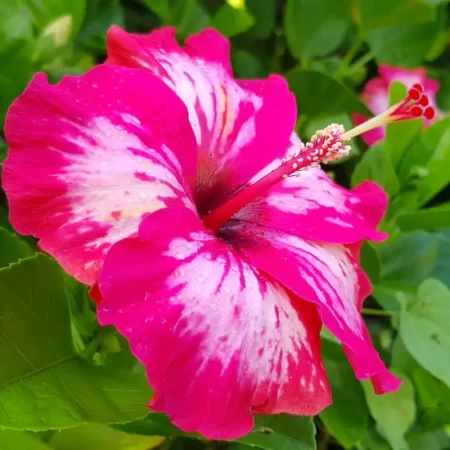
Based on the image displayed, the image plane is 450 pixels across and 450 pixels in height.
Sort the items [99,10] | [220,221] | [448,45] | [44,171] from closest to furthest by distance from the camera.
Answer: [44,171] → [220,221] → [99,10] → [448,45]

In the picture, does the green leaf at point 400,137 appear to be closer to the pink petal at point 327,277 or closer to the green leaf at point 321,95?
the green leaf at point 321,95

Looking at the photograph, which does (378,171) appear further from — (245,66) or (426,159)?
(245,66)

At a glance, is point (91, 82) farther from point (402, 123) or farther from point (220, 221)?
point (402, 123)

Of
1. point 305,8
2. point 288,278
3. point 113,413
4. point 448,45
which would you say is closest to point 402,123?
point 305,8

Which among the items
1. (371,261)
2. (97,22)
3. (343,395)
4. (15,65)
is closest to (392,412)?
(343,395)

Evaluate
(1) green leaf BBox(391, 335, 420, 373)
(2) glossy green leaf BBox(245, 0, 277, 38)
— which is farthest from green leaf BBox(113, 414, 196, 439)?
(2) glossy green leaf BBox(245, 0, 277, 38)

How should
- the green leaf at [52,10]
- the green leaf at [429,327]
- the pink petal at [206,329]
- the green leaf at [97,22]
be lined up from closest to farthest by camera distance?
1. the pink petal at [206,329]
2. the green leaf at [429,327]
3. the green leaf at [52,10]
4. the green leaf at [97,22]

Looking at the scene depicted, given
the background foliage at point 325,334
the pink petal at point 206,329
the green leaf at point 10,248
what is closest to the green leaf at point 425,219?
the background foliage at point 325,334

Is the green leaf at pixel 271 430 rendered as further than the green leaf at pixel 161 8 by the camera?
No
